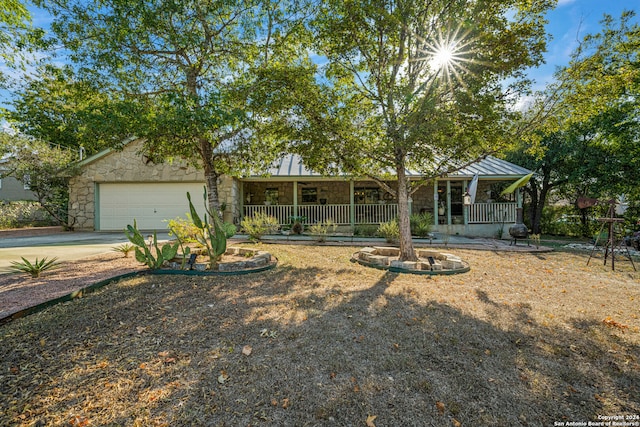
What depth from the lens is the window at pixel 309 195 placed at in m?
14.2

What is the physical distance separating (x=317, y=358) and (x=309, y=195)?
12.1 meters

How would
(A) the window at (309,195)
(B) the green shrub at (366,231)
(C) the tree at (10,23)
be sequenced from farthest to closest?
(A) the window at (309,195), (B) the green shrub at (366,231), (C) the tree at (10,23)

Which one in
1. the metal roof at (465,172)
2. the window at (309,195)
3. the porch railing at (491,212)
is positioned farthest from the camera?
the window at (309,195)

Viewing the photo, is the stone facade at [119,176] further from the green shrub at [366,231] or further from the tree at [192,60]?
the green shrub at [366,231]

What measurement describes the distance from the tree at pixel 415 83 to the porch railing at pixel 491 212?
789cm

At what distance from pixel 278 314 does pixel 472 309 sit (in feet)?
8.18

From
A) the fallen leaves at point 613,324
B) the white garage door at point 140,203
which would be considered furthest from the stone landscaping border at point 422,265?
the white garage door at point 140,203

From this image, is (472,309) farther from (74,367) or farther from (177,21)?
(177,21)

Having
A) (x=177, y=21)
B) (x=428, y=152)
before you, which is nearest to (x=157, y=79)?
(x=177, y=21)

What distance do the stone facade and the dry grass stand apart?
8.45 metres

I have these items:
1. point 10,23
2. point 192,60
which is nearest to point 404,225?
point 192,60

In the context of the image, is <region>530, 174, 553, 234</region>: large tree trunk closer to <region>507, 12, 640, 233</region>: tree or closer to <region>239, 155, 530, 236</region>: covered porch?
<region>507, 12, 640, 233</region>: tree

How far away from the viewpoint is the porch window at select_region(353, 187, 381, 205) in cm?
1441

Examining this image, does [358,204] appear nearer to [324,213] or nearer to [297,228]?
[324,213]
